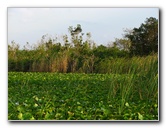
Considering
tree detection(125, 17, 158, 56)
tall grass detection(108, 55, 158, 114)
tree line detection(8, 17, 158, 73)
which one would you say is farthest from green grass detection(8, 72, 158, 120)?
tree detection(125, 17, 158, 56)

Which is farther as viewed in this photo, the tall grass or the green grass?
the tall grass

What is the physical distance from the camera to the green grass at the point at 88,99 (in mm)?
4379

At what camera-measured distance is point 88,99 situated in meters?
4.79

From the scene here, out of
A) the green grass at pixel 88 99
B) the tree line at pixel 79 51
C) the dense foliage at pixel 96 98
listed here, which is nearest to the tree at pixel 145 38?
the tree line at pixel 79 51

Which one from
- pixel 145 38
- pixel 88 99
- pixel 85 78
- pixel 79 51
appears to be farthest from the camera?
pixel 85 78

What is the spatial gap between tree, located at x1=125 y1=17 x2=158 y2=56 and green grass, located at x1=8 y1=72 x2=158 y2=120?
1.12 ft

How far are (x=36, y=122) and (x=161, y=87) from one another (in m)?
1.24

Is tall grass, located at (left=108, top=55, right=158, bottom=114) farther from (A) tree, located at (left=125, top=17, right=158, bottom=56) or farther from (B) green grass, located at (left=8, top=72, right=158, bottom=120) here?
(A) tree, located at (left=125, top=17, right=158, bottom=56)

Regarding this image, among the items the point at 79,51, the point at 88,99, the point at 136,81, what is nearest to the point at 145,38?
the point at 136,81

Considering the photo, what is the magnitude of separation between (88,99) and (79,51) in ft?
2.57

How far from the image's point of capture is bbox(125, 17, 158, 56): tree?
15.6ft

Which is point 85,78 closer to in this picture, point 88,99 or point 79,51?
point 79,51
